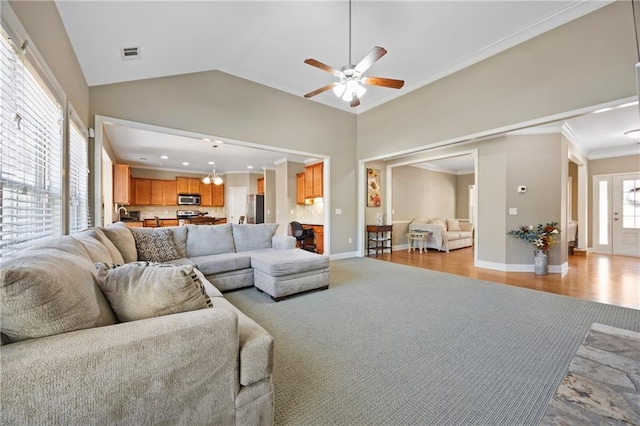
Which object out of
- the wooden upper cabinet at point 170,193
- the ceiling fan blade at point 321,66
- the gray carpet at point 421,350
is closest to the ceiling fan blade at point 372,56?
the ceiling fan blade at point 321,66

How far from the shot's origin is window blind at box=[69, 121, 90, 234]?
2.61m

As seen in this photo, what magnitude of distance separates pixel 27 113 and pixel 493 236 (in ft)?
20.3

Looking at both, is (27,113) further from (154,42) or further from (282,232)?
(282,232)

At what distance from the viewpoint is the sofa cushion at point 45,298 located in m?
→ 0.81

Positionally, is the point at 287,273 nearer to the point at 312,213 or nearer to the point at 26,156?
the point at 26,156

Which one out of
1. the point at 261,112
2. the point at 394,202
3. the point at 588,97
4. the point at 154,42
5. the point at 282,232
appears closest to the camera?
the point at 154,42

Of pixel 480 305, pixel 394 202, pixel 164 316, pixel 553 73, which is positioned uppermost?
pixel 553 73

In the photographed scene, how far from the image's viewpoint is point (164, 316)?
3.68 feet

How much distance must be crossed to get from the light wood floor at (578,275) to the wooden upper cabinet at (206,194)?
6.66 meters

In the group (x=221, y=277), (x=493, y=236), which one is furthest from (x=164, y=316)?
(x=493, y=236)

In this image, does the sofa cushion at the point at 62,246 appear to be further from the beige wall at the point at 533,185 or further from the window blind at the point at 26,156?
the beige wall at the point at 533,185

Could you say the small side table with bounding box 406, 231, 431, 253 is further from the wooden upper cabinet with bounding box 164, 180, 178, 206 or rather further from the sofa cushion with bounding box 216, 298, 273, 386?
the wooden upper cabinet with bounding box 164, 180, 178, 206

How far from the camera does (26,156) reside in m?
1.61

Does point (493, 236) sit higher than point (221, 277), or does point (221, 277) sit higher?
point (493, 236)
